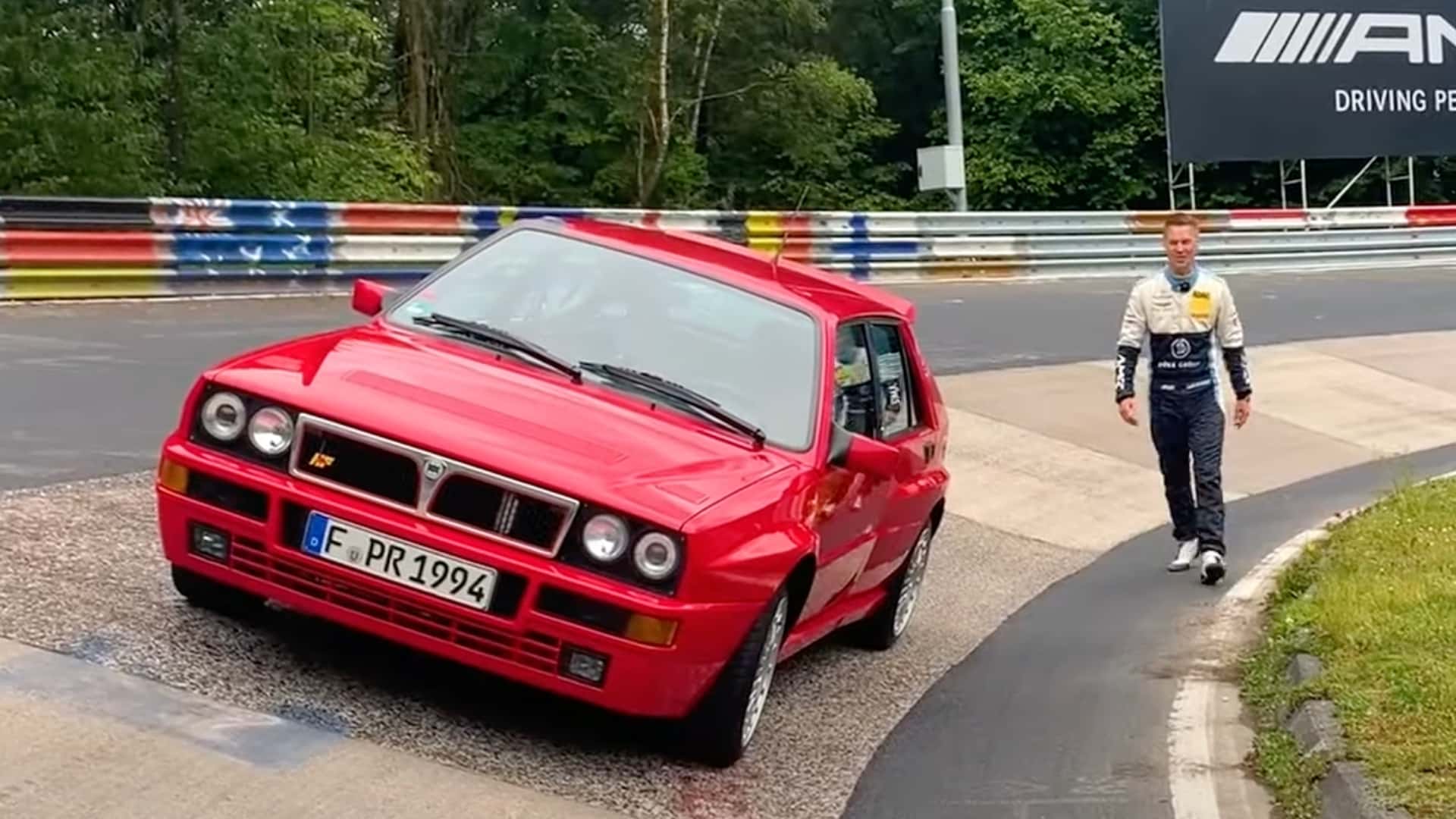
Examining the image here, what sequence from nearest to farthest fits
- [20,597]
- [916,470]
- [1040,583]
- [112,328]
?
[20,597], [916,470], [1040,583], [112,328]

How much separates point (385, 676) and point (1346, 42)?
33.3 meters

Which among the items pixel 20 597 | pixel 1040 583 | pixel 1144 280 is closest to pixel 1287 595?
pixel 1040 583

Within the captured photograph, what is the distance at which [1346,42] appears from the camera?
35.5m

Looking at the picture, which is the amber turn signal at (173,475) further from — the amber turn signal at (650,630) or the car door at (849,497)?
the car door at (849,497)

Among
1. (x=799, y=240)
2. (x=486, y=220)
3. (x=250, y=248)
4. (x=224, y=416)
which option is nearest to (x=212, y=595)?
(x=224, y=416)

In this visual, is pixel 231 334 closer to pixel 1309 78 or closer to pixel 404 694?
pixel 404 694

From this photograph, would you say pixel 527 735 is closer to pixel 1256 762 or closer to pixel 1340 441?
pixel 1256 762

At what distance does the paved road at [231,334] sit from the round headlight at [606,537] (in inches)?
139

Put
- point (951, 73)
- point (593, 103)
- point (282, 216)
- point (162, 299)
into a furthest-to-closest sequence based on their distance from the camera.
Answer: point (593, 103) < point (951, 73) < point (282, 216) < point (162, 299)

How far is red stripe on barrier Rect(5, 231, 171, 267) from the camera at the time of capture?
15844 millimetres

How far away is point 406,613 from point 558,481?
579 millimetres

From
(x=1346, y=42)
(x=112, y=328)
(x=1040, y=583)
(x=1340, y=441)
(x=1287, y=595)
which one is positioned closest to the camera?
(x=1287, y=595)

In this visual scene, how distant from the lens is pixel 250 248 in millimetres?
18016

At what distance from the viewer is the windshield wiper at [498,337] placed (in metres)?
5.86
